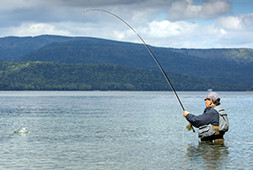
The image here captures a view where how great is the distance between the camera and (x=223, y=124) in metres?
17.0

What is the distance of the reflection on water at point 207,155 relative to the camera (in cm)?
1462

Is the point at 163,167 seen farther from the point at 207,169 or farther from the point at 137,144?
the point at 137,144

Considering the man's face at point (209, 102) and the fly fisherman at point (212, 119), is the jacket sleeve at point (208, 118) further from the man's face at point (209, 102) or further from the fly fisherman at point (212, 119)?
the man's face at point (209, 102)

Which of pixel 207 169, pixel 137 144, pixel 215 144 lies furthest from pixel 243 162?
pixel 137 144

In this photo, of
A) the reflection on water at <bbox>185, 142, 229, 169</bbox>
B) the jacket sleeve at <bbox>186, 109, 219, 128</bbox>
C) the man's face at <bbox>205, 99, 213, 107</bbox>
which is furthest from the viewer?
the man's face at <bbox>205, 99, 213, 107</bbox>

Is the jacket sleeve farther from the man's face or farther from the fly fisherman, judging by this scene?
the man's face

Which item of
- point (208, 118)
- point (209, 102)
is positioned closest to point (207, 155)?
point (208, 118)

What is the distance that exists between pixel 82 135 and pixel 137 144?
5.20 metres

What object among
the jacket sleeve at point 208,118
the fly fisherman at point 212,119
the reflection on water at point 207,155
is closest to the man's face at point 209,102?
the fly fisherman at point 212,119

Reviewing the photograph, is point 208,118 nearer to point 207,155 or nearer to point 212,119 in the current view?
point 212,119

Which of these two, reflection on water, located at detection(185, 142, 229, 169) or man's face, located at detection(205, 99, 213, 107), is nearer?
reflection on water, located at detection(185, 142, 229, 169)

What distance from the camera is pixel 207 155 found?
644 inches

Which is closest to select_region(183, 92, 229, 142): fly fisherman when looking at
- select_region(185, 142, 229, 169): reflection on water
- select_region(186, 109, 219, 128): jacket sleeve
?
select_region(186, 109, 219, 128): jacket sleeve

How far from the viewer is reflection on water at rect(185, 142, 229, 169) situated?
14.6 metres
